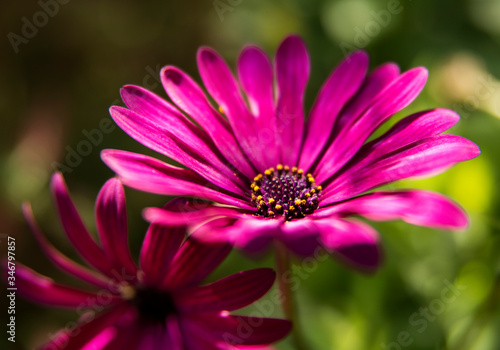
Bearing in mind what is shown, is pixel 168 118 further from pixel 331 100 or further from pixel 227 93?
pixel 331 100

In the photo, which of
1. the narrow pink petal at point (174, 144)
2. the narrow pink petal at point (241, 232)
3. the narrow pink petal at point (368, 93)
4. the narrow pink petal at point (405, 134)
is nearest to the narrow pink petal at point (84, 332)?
the narrow pink petal at point (241, 232)

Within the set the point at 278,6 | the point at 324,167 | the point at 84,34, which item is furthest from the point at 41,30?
the point at 324,167

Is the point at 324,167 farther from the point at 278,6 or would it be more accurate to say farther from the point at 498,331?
the point at 278,6

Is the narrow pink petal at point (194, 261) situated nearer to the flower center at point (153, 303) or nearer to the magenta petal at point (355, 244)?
the flower center at point (153, 303)

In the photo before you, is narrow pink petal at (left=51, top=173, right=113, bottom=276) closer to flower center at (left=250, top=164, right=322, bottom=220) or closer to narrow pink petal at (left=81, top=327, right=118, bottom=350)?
narrow pink petal at (left=81, top=327, right=118, bottom=350)

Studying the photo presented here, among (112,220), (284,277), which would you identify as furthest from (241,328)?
(112,220)
